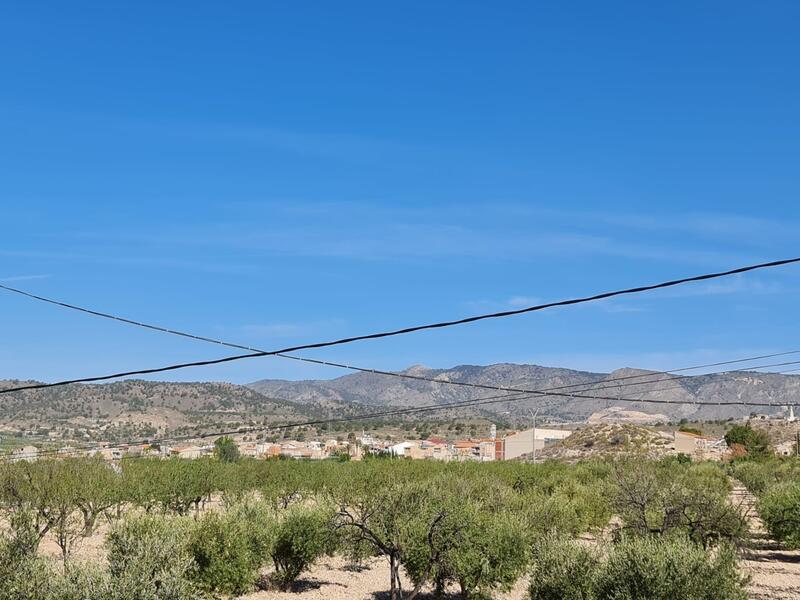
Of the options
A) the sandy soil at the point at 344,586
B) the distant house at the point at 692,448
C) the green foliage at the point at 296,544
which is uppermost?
the distant house at the point at 692,448

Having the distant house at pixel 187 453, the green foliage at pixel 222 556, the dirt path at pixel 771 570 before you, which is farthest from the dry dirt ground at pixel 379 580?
the distant house at pixel 187 453

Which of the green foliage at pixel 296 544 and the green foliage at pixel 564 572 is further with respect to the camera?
the green foliage at pixel 296 544

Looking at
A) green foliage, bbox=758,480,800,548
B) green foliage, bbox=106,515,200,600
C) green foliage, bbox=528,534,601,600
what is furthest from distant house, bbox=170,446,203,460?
green foliage, bbox=528,534,601,600

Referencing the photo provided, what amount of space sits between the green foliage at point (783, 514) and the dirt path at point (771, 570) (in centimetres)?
89

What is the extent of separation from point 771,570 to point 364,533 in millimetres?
19834

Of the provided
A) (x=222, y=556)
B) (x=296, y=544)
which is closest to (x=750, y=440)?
(x=296, y=544)

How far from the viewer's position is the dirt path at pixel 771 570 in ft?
109

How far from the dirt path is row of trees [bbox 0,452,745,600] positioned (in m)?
2.40

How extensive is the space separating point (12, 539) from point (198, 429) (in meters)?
159

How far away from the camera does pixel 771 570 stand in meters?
39.1

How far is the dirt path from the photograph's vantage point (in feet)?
109

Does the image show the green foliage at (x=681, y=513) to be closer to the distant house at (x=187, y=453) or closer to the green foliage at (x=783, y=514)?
the green foliage at (x=783, y=514)

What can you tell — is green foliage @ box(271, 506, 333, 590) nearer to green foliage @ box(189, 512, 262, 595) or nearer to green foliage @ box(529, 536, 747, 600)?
green foliage @ box(189, 512, 262, 595)

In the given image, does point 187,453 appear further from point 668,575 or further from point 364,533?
point 668,575
